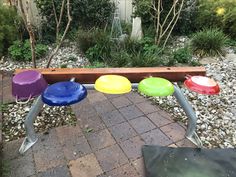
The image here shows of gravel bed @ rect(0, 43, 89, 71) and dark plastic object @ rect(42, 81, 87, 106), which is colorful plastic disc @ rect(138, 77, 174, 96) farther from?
gravel bed @ rect(0, 43, 89, 71)

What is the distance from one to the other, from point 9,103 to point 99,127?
1.35 m

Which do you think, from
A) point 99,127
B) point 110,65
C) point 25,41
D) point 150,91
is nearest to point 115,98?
point 99,127

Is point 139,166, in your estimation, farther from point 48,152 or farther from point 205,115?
point 205,115

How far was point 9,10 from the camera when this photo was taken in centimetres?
504

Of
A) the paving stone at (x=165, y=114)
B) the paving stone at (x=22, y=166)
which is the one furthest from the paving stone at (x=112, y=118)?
the paving stone at (x=22, y=166)

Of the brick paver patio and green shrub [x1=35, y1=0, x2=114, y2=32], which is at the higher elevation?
green shrub [x1=35, y1=0, x2=114, y2=32]

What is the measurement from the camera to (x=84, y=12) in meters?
5.70

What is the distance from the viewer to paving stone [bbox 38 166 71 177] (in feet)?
7.61

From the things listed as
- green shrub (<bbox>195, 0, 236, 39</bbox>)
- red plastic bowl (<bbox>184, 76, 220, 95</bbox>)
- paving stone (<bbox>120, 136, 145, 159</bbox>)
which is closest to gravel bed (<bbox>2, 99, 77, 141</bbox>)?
paving stone (<bbox>120, 136, 145, 159</bbox>)

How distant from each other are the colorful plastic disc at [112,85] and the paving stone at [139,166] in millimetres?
797

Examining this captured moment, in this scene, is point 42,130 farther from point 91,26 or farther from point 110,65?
point 91,26

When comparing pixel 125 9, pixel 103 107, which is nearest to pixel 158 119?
pixel 103 107

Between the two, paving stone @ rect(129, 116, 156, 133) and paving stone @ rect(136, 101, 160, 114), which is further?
A: paving stone @ rect(136, 101, 160, 114)

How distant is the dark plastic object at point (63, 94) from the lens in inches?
78.7
